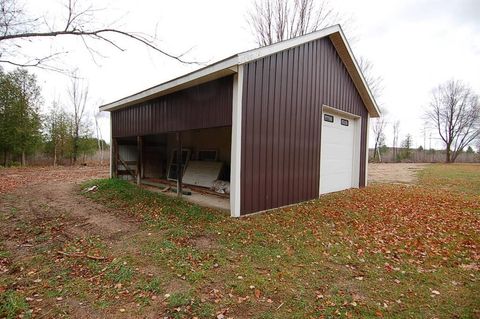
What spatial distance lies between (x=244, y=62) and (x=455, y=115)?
47984 mm

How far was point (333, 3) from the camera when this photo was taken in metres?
13.9

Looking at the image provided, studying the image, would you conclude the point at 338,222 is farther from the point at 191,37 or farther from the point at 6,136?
the point at 6,136

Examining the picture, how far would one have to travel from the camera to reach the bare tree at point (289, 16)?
1396 centimetres

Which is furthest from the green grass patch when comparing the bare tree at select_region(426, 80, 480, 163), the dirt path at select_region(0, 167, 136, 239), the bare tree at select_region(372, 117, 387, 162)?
the bare tree at select_region(426, 80, 480, 163)

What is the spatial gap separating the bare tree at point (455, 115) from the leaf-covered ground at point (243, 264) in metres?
43.1

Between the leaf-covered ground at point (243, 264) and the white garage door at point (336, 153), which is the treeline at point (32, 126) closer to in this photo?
the leaf-covered ground at point (243, 264)

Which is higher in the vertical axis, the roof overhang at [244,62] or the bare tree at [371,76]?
the bare tree at [371,76]

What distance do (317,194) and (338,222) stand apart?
2333 millimetres

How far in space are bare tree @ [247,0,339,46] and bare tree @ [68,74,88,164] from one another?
17482 mm

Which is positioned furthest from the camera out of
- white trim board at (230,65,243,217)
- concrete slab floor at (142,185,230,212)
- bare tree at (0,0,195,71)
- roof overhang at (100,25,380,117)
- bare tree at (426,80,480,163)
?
bare tree at (426,80,480,163)

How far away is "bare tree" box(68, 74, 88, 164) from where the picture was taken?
21.7m

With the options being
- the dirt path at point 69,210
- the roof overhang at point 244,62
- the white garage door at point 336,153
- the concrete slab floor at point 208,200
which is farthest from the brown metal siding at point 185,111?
the white garage door at point 336,153

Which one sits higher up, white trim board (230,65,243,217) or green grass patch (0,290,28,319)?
white trim board (230,65,243,217)

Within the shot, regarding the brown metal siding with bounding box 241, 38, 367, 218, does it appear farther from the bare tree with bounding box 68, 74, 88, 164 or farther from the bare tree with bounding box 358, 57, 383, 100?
the bare tree with bounding box 68, 74, 88, 164
